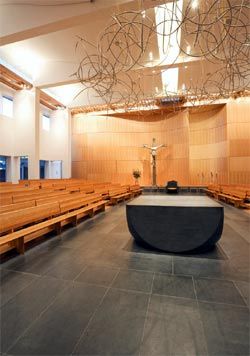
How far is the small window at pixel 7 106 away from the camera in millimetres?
9742

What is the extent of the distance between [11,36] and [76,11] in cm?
226

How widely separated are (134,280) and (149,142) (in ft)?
41.3

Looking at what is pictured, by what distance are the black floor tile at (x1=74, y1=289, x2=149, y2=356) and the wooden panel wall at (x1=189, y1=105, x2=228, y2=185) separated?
12.1 metres

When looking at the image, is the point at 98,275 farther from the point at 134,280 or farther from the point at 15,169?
the point at 15,169

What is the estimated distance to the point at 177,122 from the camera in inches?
532

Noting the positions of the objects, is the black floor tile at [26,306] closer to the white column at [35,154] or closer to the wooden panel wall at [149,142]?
the white column at [35,154]

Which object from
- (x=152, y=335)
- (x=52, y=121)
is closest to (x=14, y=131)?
(x=52, y=121)

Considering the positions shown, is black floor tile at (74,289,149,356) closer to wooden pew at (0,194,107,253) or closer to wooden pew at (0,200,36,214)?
wooden pew at (0,194,107,253)

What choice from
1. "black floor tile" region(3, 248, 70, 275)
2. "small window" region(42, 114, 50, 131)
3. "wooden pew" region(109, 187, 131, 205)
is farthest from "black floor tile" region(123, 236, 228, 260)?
"small window" region(42, 114, 50, 131)

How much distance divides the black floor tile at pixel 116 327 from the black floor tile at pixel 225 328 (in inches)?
18.9

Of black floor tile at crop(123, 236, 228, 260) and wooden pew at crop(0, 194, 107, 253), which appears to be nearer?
wooden pew at crop(0, 194, 107, 253)

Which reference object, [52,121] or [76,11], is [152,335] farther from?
[52,121]

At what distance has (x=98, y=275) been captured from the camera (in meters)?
2.27

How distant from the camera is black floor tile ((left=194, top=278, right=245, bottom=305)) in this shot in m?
1.80
